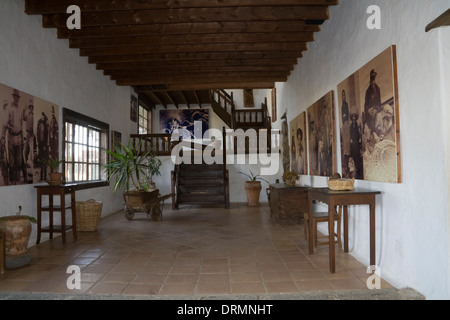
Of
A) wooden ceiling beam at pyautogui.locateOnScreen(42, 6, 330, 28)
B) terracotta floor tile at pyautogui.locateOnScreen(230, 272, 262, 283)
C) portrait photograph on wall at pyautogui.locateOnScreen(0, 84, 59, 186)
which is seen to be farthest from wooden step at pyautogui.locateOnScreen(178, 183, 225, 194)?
terracotta floor tile at pyautogui.locateOnScreen(230, 272, 262, 283)

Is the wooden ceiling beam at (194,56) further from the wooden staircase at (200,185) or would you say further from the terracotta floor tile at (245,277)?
the terracotta floor tile at (245,277)

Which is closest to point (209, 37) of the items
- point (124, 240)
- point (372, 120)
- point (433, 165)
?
point (372, 120)

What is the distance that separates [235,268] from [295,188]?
2.59 metres

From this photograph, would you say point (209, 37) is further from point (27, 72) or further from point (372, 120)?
point (372, 120)

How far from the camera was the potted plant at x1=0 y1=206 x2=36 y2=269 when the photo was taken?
10.7ft

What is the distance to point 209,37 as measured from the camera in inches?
205

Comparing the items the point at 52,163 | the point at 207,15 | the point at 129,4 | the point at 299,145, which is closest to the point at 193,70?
the point at 207,15

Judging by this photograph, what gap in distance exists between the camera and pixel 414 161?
243 cm

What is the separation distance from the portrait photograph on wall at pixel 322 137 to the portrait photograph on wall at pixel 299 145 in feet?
1.22

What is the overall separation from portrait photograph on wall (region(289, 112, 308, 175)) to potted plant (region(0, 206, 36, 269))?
15.9 feet

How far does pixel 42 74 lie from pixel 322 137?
15.7 feet

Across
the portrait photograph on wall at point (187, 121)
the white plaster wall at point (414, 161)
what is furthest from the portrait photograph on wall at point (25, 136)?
the portrait photograph on wall at point (187, 121)

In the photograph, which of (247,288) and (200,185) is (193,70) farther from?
(247,288)

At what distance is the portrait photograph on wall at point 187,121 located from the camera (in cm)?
1323
